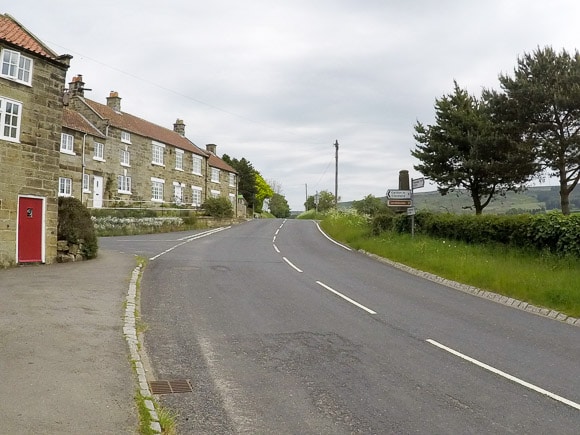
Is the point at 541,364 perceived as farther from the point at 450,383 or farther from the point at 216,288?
the point at 216,288

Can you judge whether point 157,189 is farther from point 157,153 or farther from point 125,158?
point 125,158

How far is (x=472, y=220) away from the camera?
1927 cm

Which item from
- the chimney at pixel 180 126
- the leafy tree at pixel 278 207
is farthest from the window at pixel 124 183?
the leafy tree at pixel 278 207

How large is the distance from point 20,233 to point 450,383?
14.4 m

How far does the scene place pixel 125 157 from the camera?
140ft

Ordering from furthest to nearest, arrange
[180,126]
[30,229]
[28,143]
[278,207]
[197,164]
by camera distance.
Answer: [278,207]
[180,126]
[197,164]
[30,229]
[28,143]

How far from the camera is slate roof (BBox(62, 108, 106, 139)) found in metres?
36.2

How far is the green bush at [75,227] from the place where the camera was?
17922mm

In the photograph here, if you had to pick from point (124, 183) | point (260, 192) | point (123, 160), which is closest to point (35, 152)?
point (123, 160)

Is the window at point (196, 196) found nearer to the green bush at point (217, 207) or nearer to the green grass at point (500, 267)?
the green bush at point (217, 207)

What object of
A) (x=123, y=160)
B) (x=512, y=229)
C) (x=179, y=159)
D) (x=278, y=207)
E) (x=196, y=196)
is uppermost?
(x=179, y=159)

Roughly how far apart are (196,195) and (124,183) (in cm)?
1158

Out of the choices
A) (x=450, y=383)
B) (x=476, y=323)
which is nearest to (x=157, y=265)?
(x=476, y=323)

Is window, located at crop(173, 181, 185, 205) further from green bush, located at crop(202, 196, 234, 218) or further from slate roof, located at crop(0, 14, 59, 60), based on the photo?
slate roof, located at crop(0, 14, 59, 60)
